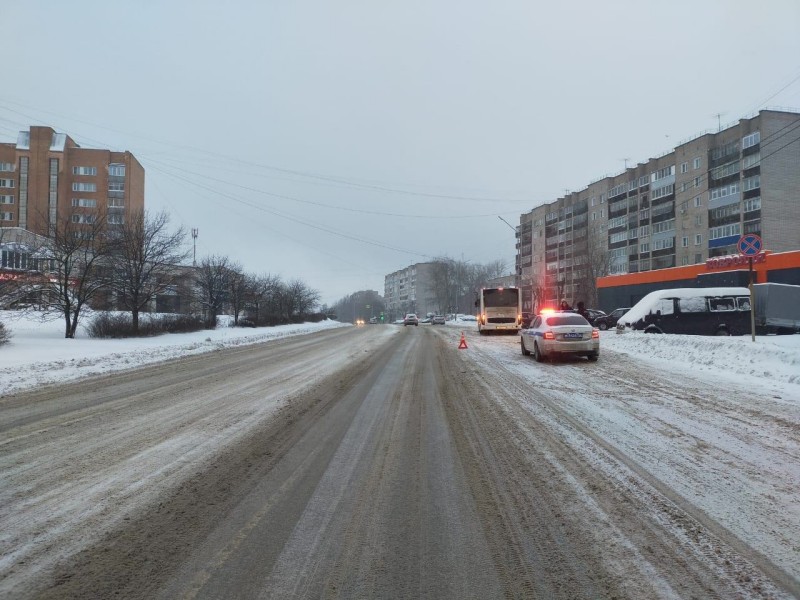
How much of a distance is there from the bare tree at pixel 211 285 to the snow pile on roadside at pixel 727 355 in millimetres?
34978

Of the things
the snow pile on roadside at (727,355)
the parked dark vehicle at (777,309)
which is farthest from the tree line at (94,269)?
the parked dark vehicle at (777,309)

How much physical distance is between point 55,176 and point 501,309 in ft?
257

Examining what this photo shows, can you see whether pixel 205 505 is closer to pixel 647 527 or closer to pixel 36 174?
pixel 647 527

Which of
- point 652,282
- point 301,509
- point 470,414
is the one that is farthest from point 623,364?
point 652,282

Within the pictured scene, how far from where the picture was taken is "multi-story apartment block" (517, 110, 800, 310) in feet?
187

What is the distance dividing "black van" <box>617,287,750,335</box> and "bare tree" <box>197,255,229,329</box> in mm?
34179

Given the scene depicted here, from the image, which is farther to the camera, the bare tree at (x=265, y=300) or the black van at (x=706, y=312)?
the bare tree at (x=265, y=300)

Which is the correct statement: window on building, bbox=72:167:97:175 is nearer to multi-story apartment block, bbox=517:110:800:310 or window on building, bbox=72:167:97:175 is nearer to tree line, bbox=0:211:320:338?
tree line, bbox=0:211:320:338

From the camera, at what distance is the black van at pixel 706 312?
72.0 feet

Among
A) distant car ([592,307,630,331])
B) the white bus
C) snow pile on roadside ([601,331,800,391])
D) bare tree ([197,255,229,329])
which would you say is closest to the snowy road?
snow pile on roadside ([601,331,800,391])

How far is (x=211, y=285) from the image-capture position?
144 ft

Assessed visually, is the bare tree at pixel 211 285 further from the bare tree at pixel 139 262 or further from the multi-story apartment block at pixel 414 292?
the multi-story apartment block at pixel 414 292

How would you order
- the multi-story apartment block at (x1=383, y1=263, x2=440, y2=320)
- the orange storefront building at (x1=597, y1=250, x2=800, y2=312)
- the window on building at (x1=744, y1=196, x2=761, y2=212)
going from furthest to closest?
1. the multi-story apartment block at (x1=383, y1=263, x2=440, y2=320)
2. the window on building at (x1=744, y1=196, x2=761, y2=212)
3. the orange storefront building at (x1=597, y1=250, x2=800, y2=312)

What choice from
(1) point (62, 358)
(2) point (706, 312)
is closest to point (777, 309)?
(2) point (706, 312)
